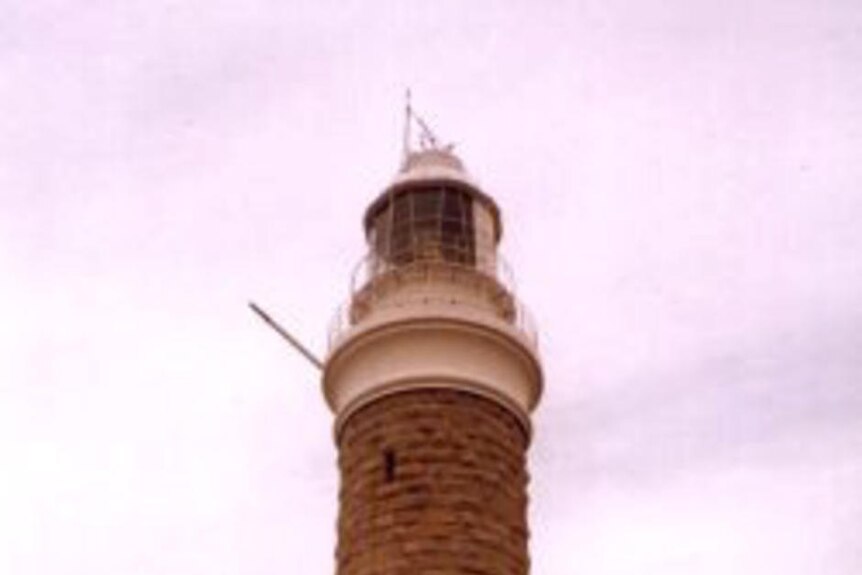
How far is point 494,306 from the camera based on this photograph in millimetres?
14531

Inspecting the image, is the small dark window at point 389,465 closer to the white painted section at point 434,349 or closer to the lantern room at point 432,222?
the white painted section at point 434,349

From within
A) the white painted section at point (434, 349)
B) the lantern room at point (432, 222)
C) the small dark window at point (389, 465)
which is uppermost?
the lantern room at point (432, 222)

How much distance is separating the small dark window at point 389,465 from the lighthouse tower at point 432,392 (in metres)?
0.01

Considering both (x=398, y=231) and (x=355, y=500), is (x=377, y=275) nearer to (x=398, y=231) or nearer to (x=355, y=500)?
(x=398, y=231)

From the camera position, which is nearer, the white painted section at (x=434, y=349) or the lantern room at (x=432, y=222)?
the white painted section at (x=434, y=349)

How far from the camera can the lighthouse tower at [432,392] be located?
42.3 feet

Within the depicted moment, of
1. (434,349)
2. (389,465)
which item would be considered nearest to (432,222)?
(434,349)

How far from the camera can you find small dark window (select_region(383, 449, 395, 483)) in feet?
43.2

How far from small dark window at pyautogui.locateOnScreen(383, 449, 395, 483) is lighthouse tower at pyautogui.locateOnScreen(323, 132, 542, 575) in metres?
0.01

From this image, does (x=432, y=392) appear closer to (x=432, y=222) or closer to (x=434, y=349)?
(x=434, y=349)

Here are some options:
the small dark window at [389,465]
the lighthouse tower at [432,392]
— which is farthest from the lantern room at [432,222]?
the small dark window at [389,465]

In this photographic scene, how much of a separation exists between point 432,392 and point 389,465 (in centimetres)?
83

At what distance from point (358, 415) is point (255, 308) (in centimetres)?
294

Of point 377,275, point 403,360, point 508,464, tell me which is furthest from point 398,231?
point 508,464
